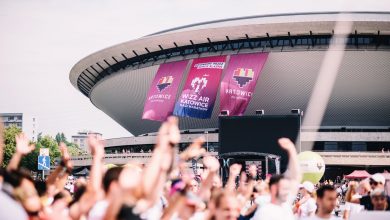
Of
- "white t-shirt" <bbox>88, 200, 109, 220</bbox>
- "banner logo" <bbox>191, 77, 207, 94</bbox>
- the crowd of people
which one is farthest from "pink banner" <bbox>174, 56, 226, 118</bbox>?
"white t-shirt" <bbox>88, 200, 109, 220</bbox>

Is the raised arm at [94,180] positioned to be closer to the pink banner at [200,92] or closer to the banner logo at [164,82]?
the pink banner at [200,92]

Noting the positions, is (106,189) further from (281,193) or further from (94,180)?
(281,193)

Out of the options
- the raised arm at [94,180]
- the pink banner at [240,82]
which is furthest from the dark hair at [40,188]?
the pink banner at [240,82]

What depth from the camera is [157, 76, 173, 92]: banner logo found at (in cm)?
6650

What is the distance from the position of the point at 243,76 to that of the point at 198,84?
434cm

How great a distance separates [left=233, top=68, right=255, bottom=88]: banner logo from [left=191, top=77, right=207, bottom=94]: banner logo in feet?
9.91

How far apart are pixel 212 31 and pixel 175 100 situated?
7.77 metres

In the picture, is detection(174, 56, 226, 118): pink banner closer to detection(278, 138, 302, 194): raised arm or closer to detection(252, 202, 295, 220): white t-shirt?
detection(278, 138, 302, 194): raised arm

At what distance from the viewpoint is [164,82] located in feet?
221

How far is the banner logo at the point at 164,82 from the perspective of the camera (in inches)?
2618

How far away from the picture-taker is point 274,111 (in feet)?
232

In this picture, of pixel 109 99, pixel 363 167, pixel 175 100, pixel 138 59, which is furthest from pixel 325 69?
pixel 109 99

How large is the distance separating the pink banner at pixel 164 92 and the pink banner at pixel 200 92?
1668mm

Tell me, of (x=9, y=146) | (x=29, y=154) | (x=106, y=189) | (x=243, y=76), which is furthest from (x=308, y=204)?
(x=29, y=154)
